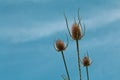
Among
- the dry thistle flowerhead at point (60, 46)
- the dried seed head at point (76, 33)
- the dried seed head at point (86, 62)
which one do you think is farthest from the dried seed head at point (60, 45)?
the dried seed head at point (76, 33)

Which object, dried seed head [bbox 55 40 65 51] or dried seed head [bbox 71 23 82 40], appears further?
dried seed head [bbox 55 40 65 51]

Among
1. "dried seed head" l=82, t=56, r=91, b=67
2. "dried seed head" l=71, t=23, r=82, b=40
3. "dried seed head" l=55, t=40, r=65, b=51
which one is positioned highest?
"dried seed head" l=55, t=40, r=65, b=51

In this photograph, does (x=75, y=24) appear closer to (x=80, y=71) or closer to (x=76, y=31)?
(x=76, y=31)

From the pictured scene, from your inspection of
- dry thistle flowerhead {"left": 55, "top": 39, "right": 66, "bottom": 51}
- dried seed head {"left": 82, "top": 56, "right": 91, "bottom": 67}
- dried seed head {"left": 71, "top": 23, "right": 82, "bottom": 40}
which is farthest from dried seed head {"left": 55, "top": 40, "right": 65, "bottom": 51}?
dried seed head {"left": 71, "top": 23, "right": 82, "bottom": 40}

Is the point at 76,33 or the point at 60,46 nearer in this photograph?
the point at 76,33

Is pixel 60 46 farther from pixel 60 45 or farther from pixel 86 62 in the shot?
pixel 86 62

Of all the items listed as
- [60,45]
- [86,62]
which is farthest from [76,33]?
[86,62]

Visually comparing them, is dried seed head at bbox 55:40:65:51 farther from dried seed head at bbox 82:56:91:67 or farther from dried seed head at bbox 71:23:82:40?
dried seed head at bbox 71:23:82:40

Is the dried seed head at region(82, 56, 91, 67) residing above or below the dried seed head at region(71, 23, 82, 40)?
below

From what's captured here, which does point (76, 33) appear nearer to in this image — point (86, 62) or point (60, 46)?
point (60, 46)

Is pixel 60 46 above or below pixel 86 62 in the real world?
above

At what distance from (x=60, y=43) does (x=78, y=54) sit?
750 mm

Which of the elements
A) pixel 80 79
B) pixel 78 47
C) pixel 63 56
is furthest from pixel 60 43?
pixel 80 79

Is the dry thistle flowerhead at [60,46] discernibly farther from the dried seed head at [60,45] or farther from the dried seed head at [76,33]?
the dried seed head at [76,33]
